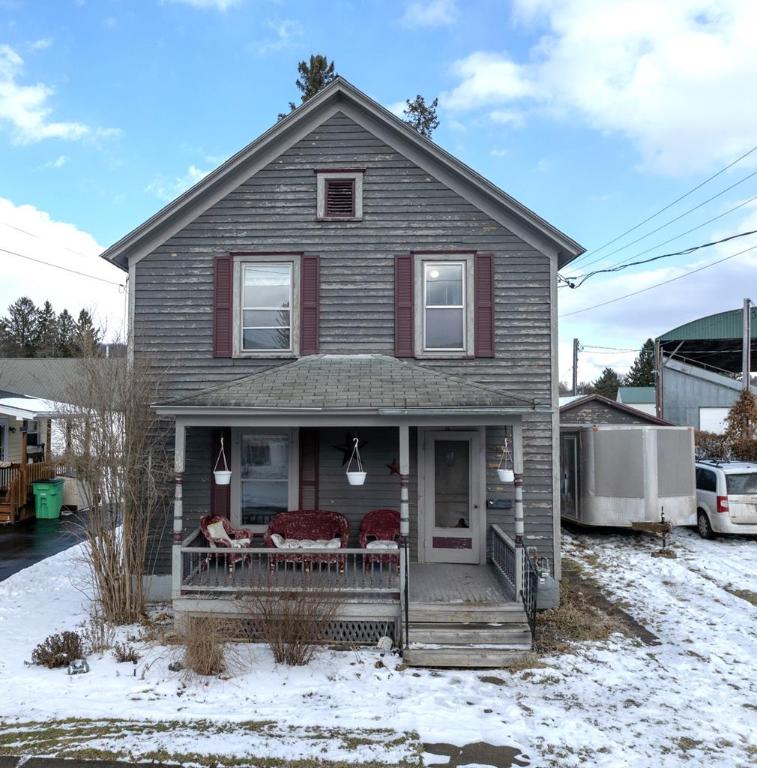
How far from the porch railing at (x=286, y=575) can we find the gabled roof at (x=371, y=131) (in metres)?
5.25

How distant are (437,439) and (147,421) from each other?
186 inches

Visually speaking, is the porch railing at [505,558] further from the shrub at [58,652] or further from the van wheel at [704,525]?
the van wheel at [704,525]

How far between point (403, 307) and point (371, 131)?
317cm

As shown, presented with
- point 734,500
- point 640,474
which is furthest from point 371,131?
point 734,500

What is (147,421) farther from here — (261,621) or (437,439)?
(437,439)

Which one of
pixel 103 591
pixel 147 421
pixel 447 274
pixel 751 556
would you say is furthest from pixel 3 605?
pixel 751 556

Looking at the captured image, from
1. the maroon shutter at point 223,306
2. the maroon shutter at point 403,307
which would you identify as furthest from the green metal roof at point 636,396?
the maroon shutter at point 223,306

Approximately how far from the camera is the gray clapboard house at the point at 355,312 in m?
9.19

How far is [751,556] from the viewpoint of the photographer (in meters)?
11.1

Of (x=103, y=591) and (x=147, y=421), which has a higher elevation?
(x=147, y=421)

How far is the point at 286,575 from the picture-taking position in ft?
23.7

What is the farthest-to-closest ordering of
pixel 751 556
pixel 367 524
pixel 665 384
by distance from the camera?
pixel 665 384 → pixel 751 556 → pixel 367 524

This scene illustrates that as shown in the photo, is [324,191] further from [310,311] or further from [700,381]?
[700,381]

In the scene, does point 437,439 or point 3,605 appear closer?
point 3,605
